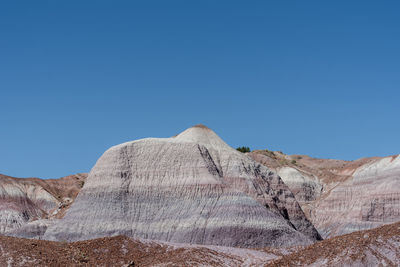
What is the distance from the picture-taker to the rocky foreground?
3194 cm

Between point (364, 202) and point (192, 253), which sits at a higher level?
point (364, 202)

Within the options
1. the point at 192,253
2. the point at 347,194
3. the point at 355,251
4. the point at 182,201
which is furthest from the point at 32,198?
the point at 355,251

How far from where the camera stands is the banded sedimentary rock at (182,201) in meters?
59.8

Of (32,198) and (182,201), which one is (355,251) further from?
(32,198)

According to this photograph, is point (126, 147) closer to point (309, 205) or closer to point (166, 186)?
point (166, 186)

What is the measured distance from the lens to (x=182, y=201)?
63656 mm

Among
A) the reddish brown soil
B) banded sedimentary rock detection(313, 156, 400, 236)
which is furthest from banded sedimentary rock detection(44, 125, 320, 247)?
the reddish brown soil

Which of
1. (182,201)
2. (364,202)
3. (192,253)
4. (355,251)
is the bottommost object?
(192,253)

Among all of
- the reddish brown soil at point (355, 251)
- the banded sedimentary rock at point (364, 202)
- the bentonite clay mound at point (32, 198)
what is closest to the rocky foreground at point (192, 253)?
the reddish brown soil at point (355, 251)

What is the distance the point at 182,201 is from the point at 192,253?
81.5ft

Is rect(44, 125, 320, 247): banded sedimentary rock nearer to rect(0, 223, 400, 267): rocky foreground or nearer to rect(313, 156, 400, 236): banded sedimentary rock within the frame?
rect(313, 156, 400, 236): banded sedimentary rock

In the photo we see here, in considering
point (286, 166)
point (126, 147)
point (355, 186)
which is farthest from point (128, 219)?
point (286, 166)

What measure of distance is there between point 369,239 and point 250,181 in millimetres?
34908

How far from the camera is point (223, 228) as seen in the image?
59.1 meters
